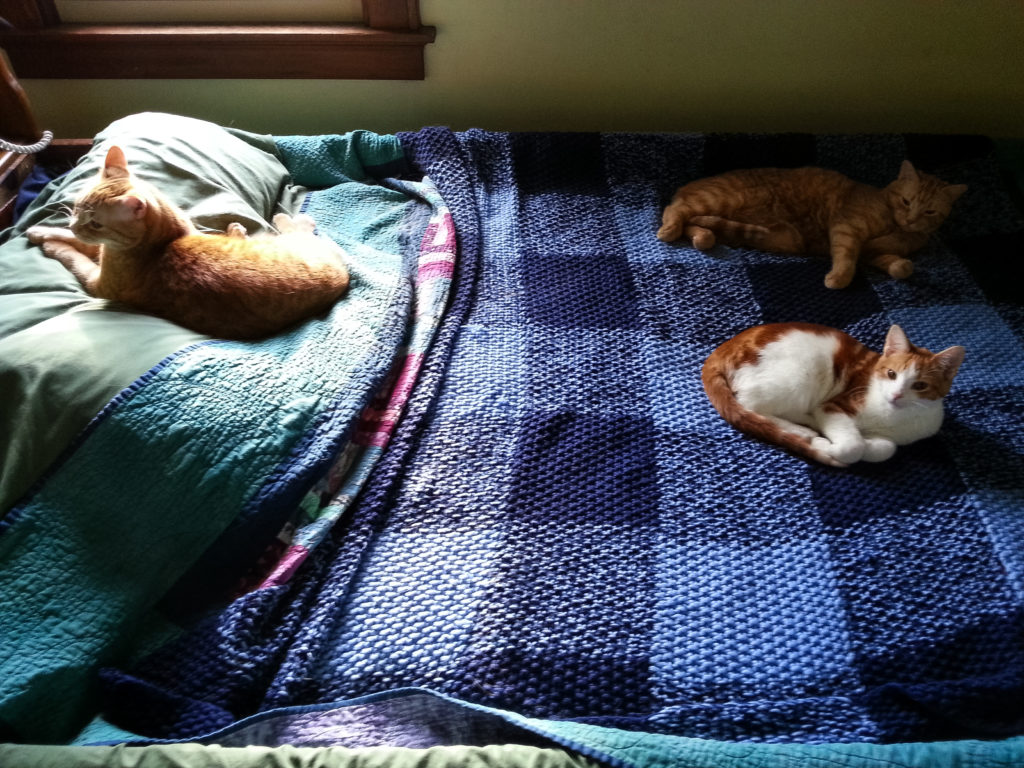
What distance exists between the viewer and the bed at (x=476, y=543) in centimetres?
82

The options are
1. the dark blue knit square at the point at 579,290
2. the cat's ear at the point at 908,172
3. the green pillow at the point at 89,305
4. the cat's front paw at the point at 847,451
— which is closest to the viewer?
the green pillow at the point at 89,305

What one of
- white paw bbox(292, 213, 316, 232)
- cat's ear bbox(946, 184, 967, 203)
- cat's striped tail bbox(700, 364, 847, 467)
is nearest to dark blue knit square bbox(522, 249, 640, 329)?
cat's striped tail bbox(700, 364, 847, 467)

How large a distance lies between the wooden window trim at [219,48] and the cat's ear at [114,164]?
24.7 inches

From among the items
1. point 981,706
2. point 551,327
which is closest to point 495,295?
point 551,327

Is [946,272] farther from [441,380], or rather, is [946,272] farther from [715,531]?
[441,380]

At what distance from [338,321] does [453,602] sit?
54 cm

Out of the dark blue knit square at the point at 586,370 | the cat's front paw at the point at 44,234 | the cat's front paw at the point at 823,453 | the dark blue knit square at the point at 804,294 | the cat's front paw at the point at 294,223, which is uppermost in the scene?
the cat's front paw at the point at 44,234

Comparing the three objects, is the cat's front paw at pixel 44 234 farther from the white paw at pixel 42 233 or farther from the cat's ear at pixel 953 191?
the cat's ear at pixel 953 191

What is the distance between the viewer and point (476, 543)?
0.98 meters

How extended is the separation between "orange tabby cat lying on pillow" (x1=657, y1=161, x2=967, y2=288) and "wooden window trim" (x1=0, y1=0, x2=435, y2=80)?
75 centimetres

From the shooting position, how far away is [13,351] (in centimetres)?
97

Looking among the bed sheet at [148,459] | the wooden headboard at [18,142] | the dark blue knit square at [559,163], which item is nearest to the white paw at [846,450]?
the bed sheet at [148,459]

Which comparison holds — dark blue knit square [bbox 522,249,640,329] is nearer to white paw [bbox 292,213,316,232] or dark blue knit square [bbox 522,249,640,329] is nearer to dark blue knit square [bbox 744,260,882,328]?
dark blue knit square [bbox 744,260,882,328]

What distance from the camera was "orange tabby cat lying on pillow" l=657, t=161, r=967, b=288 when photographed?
1435mm
